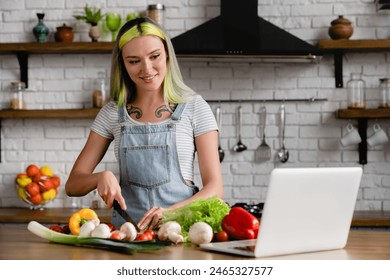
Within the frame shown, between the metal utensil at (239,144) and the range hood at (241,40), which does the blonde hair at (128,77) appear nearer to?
the range hood at (241,40)

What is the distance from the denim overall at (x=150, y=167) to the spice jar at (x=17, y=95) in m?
2.23

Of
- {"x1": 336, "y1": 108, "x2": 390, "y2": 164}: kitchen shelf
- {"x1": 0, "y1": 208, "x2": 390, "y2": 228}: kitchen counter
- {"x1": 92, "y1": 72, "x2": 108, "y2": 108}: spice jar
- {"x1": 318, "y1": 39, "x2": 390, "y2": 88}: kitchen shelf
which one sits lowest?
{"x1": 0, "y1": 208, "x2": 390, "y2": 228}: kitchen counter

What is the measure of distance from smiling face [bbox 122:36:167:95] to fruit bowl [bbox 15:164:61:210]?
87.1 inches

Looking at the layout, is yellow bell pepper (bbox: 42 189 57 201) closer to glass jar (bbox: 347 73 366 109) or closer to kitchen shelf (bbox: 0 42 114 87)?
kitchen shelf (bbox: 0 42 114 87)

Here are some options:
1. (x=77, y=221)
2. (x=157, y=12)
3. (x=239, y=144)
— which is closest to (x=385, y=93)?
(x=239, y=144)

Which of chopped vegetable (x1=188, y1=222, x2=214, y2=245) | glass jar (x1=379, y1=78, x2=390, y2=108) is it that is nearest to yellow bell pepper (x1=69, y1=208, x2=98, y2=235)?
chopped vegetable (x1=188, y1=222, x2=214, y2=245)

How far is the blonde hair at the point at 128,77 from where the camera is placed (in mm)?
2609

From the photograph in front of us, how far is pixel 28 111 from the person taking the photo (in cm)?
471

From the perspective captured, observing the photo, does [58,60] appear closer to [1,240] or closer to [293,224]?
[1,240]

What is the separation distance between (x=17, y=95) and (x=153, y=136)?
2320 mm

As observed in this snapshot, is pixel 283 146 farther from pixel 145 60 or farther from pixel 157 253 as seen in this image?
pixel 157 253

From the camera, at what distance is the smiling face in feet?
8.41

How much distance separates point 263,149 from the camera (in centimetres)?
478

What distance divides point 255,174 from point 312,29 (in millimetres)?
1024
